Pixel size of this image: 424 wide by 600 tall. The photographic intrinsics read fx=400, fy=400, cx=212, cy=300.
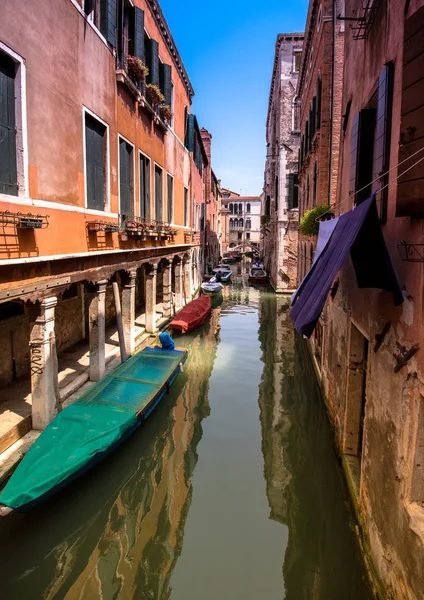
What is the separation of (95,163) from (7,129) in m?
2.93

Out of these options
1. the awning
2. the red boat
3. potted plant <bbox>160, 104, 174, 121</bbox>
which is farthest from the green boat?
potted plant <bbox>160, 104, 174, 121</bbox>

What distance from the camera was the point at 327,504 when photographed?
5.77 m

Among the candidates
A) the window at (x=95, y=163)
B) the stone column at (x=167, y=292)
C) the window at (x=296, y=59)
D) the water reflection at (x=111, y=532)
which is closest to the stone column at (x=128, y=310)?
the window at (x=95, y=163)

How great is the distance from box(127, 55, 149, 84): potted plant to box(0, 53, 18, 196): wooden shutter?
4921 millimetres

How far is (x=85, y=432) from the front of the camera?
6078 millimetres

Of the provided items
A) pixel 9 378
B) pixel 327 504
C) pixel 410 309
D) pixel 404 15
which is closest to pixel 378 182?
pixel 404 15

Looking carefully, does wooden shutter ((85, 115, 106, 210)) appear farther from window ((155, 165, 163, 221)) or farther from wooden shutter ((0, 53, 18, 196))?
window ((155, 165, 163, 221))

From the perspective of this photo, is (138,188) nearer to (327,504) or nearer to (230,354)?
(230,354)

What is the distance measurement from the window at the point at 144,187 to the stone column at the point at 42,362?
5.98 m

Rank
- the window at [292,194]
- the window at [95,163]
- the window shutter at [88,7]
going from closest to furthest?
the window shutter at [88,7], the window at [95,163], the window at [292,194]

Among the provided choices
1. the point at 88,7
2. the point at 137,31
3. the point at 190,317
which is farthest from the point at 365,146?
the point at 190,317

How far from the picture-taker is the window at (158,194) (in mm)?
13442

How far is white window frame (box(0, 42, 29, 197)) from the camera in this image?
5551 mm

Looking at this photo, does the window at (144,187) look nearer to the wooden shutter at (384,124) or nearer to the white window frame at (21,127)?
the white window frame at (21,127)
